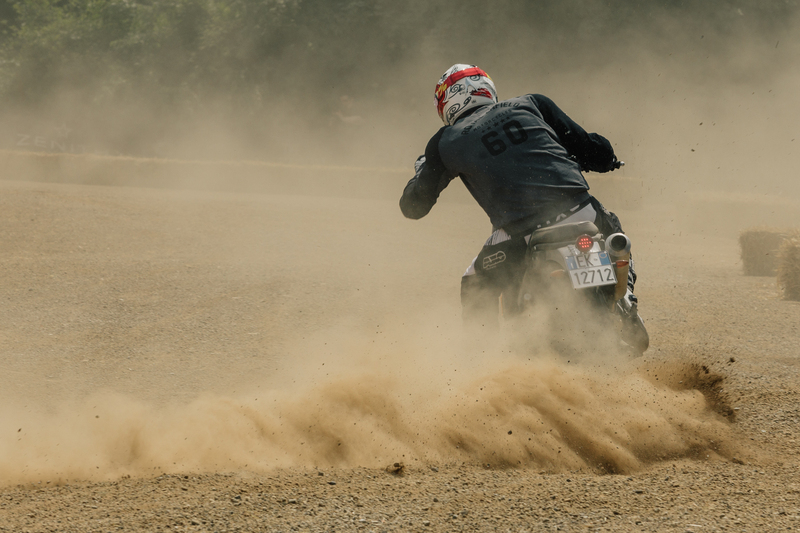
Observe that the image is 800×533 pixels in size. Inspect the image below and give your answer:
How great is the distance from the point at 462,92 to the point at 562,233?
39.9 inches

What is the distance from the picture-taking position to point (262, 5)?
2712 cm

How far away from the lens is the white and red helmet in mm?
3760

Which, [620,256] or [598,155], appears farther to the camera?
[598,155]

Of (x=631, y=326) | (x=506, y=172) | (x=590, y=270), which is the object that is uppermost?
(x=506, y=172)

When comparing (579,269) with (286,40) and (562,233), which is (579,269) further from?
(286,40)

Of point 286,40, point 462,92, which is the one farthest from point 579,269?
point 286,40

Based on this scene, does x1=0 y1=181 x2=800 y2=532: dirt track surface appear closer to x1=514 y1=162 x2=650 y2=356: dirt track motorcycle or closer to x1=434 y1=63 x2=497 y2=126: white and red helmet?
x1=514 y1=162 x2=650 y2=356: dirt track motorcycle

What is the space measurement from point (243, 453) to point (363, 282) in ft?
17.3

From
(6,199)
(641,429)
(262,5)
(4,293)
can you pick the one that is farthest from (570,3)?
(641,429)

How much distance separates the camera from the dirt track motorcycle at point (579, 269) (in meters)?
3.24

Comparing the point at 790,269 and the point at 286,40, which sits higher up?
the point at 286,40

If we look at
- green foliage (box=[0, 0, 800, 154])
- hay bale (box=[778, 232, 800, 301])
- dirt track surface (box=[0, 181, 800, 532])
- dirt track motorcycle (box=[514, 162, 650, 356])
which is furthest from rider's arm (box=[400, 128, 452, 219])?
green foliage (box=[0, 0, 800, 154])

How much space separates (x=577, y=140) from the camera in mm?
3791

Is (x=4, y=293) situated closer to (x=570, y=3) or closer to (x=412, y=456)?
(x=412, y=456)
